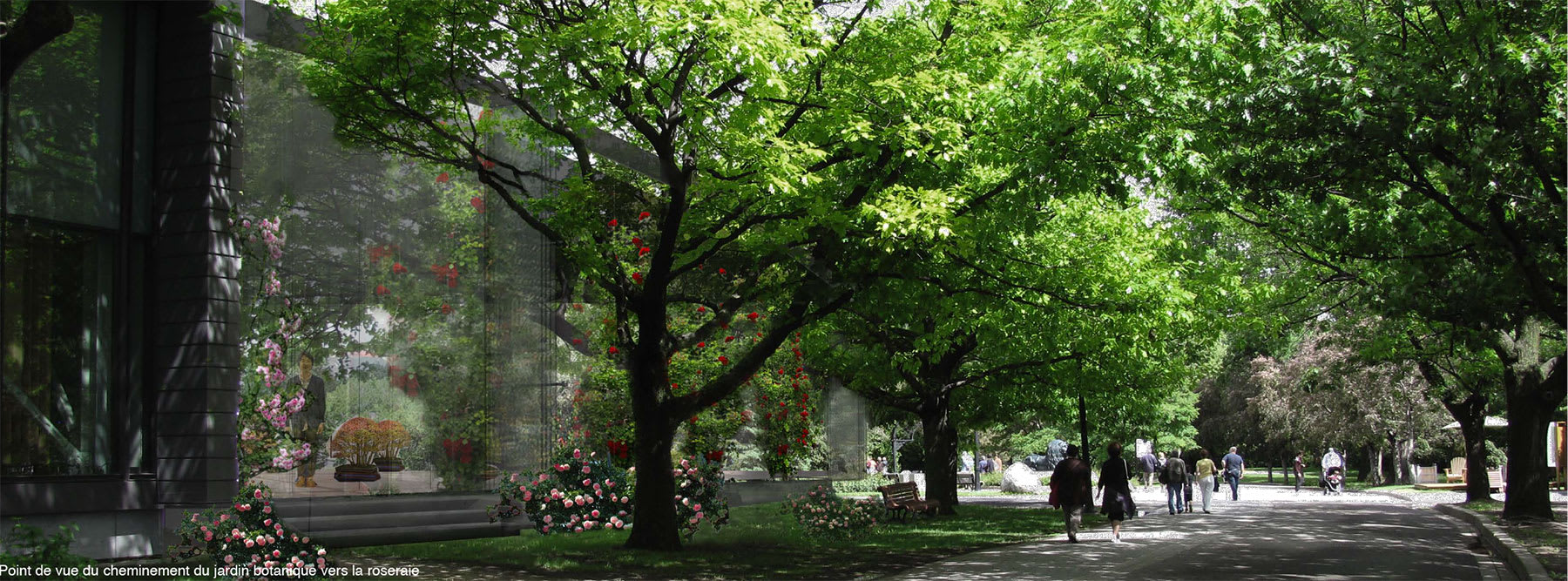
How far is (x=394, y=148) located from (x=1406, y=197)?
12.2m

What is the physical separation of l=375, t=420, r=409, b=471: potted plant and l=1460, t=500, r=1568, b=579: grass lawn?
13462 millimetres

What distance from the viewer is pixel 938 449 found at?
2528 cm

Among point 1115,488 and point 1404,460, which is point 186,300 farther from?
point 1404,460

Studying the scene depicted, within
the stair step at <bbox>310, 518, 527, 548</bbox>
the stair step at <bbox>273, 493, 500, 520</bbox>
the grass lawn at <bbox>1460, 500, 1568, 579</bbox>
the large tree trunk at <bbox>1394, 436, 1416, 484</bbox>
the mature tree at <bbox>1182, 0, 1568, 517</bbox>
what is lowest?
the large tree trunk at <bbox>1394, 436, 1416, 484</bbox>

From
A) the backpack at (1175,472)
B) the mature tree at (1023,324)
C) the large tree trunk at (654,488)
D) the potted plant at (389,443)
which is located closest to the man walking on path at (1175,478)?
the backpack at (1175,472)

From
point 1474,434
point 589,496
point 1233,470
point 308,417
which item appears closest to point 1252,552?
point 589,496

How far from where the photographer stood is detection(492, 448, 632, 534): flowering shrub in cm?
1644

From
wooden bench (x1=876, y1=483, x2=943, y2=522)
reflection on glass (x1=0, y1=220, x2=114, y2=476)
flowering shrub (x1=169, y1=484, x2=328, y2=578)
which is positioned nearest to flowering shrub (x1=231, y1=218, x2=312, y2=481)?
reflection on glass (x1=0, y1=220, x2=114, y2=476)

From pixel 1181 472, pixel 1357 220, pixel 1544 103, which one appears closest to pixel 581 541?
pixel 1357 220

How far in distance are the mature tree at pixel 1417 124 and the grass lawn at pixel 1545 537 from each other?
110 inches

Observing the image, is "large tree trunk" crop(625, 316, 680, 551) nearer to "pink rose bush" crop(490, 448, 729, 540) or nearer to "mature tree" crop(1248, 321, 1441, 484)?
"pink rose bush" crop(490, 448, 729, 540)

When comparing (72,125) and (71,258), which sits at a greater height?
(72,125)

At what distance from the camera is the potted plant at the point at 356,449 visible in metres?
15.2

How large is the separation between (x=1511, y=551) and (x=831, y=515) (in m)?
8.98
